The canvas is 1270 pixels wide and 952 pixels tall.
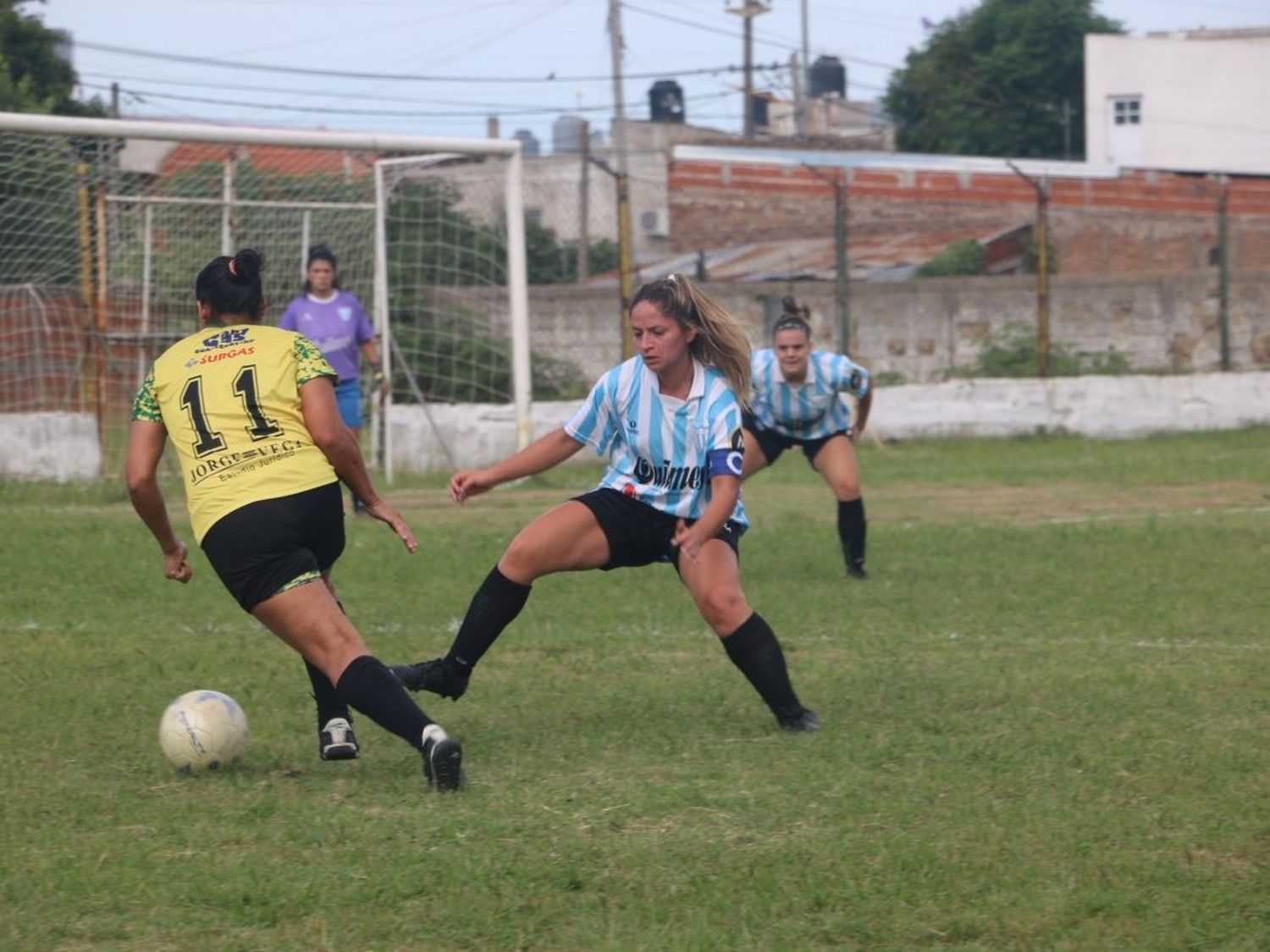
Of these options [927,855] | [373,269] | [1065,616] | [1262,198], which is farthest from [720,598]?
[1262,198]

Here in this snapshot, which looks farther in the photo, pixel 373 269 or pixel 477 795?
pixel 373 269

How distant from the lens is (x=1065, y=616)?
8727mm

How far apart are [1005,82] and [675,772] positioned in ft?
199

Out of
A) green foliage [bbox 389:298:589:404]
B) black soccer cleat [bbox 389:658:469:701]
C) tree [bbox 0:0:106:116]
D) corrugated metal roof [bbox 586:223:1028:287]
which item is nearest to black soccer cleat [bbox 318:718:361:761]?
black soccer cleat [bbox 389:658:469:701]

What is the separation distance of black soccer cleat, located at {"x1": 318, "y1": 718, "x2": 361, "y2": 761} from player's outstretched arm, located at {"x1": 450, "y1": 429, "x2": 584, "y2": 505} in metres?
0.86

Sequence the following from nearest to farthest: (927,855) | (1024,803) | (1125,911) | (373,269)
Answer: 1. (1125,911)
2. (927,855)
3. (1024,803)
4. (373,269)

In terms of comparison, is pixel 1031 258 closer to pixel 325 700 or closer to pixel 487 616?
pixel 487 616

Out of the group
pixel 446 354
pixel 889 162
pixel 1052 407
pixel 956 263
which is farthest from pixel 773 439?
pixel 889 162

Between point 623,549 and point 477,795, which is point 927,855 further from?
point 623,549

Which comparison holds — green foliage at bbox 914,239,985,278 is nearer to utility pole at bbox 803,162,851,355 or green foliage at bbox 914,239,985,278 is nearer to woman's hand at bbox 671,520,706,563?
utility pole at bbox 803,162,851,355

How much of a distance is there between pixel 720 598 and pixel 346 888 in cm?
211

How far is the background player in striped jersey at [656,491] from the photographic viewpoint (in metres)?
5.99

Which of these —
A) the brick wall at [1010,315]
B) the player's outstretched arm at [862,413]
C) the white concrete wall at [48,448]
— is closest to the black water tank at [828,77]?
the brick wall at [1010,315]

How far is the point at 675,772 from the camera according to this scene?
5508 mm
